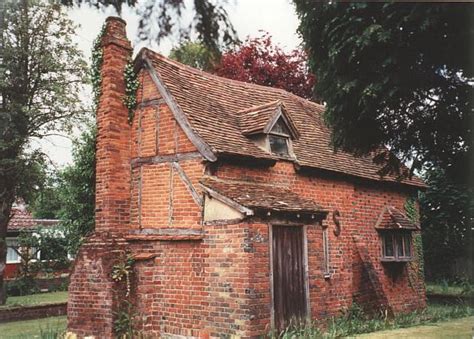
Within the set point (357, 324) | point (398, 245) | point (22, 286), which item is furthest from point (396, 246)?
point (22, 286)

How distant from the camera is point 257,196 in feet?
35.7

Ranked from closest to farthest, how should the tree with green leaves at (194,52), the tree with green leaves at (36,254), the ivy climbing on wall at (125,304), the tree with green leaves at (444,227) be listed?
the tree with green leaves at (194,52), the ivy climbing on wall at (125,304), the tree with green leaves at (36,254), the tree with green leaves at (444,227)

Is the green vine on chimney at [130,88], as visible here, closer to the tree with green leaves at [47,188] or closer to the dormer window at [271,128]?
the dormer window at [271,128]

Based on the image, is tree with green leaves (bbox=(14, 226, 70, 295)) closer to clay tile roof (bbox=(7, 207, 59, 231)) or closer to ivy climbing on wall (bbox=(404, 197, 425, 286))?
clay tile roof (bbox=(7, 207, 59, 231))

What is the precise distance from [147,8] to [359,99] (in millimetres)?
4544

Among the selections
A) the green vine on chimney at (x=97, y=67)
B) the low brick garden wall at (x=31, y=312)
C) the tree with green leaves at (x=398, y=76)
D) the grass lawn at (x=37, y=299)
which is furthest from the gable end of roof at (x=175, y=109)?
the grass lawn at (x=37, y=299)

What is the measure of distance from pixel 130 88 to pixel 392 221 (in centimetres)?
934

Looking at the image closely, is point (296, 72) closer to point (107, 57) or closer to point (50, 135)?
point (50, 135)

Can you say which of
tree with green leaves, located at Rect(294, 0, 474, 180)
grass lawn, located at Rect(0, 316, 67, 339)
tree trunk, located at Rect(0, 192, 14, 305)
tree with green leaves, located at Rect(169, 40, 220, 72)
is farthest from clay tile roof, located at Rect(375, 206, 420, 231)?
tree trunk, located at Rect(0, 192, 14, 305)

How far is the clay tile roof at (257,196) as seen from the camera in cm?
1029

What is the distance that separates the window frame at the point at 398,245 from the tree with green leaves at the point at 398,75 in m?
6.94

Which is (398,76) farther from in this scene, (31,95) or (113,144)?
(31,95)

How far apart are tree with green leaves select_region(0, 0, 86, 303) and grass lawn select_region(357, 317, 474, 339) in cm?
1315

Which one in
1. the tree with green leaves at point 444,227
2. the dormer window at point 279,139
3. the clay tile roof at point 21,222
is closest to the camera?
the dormer window at point 279,139
